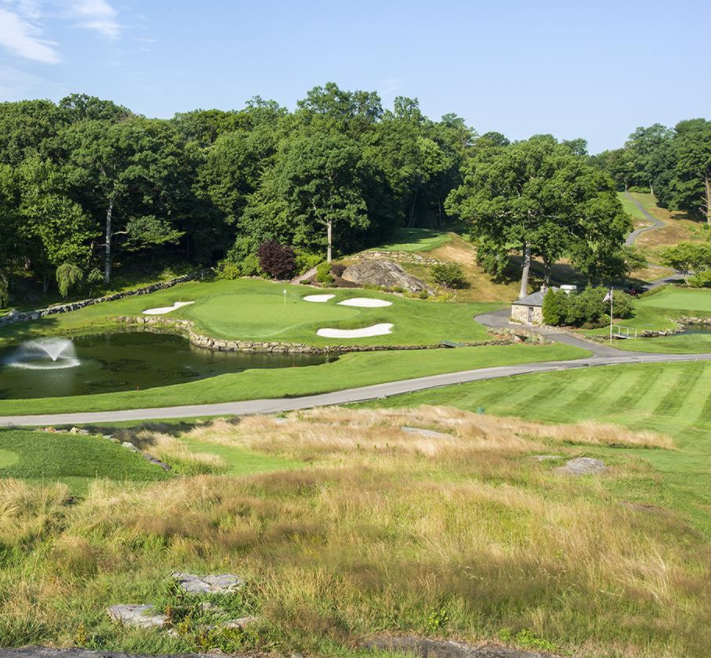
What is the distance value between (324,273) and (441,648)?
6993cm

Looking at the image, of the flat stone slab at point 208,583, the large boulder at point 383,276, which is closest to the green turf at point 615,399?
the flat stone slab at point 208,583

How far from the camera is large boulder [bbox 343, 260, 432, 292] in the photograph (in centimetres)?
7481

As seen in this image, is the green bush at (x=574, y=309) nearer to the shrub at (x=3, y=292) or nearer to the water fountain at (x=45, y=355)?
the water fountain at (x=45, y=355)

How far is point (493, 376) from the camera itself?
41250 mm

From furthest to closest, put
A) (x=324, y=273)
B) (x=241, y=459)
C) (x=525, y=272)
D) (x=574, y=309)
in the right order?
(x=324, y=273) < (x=525, y=272) < (x=574, y=309) < (x=241, y=459)

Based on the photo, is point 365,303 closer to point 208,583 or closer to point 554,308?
point 554,308

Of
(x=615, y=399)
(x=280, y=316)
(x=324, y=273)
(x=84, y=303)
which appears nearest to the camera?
(x=615, y=399)

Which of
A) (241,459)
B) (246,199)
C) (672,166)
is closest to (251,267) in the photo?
(246,199)

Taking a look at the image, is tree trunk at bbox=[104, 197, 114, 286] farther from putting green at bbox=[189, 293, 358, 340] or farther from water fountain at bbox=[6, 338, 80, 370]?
water fountain at bbox=[6, 338, 80, 370]

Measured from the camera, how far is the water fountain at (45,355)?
150 feet

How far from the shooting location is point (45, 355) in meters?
49.6

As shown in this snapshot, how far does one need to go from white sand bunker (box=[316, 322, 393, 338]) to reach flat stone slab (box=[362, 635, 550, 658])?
48.4 meters

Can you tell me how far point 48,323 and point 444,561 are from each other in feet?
190

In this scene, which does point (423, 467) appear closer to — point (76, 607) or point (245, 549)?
point (245, 549)
